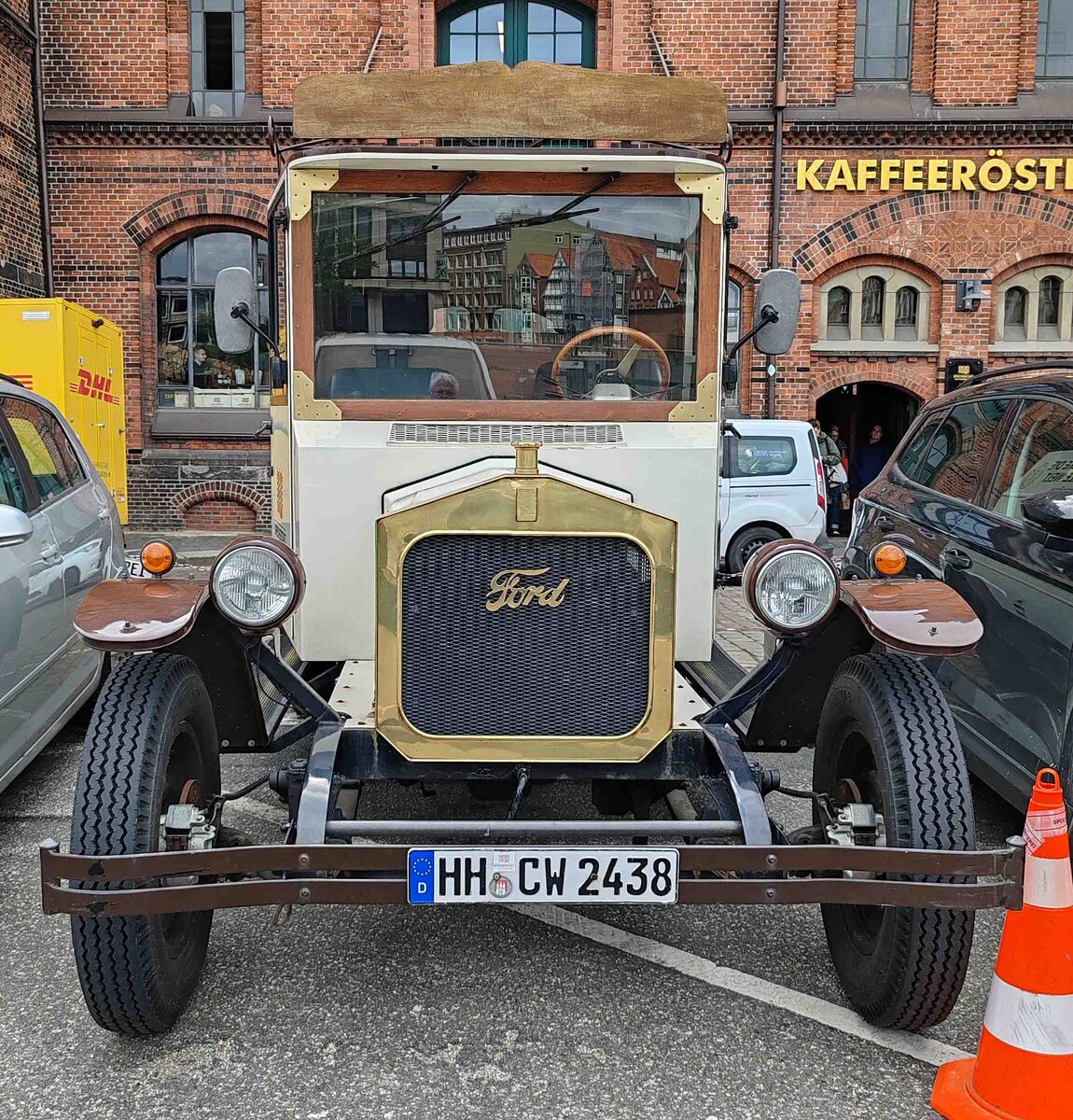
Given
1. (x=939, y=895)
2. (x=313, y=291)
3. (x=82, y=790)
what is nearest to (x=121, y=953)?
(x=82, y=790)

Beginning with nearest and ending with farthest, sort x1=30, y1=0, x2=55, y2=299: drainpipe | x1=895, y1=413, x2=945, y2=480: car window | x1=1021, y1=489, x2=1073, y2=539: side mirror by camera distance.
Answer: x1=1021, y1=489, x2=1073, y2=539: side mirror → x1=895, y1=413, x2=945, y2=480: car window → x1=30, y1=0, x2=55, y2=299: drainpipe

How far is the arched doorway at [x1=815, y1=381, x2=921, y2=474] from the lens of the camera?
16391 millimetres

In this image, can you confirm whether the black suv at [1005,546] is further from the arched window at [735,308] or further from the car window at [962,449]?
the arched window at [735,308]

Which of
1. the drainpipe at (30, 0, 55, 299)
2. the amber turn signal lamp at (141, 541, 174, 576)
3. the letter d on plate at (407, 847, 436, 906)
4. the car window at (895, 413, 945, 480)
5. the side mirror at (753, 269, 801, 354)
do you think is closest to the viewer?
the letter d on plate at (407, 847, 436, 906)

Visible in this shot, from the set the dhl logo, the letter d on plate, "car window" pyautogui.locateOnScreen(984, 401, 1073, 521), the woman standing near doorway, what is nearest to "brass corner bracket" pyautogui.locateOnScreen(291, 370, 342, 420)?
the letter d on plate

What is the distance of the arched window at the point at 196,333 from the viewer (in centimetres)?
1500

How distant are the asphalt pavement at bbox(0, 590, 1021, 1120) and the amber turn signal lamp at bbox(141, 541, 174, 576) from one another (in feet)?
3.95

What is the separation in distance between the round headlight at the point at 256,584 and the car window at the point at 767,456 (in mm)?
9550

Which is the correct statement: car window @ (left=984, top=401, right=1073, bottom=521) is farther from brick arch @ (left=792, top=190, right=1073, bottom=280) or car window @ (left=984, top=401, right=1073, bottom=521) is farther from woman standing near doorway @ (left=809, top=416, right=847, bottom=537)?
brick arch @ (left=792, top=190, right=1073, bottom=280)

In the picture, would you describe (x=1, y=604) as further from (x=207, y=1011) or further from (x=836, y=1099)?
(x=836, y=1099)

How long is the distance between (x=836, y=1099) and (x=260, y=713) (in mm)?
1990

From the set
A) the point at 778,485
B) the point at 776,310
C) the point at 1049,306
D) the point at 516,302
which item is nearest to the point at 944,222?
the point at 1049,306

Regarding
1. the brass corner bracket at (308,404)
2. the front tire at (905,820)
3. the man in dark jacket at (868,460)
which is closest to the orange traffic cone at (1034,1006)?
the front tire at (905,820)

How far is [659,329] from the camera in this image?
3873 millimetres
